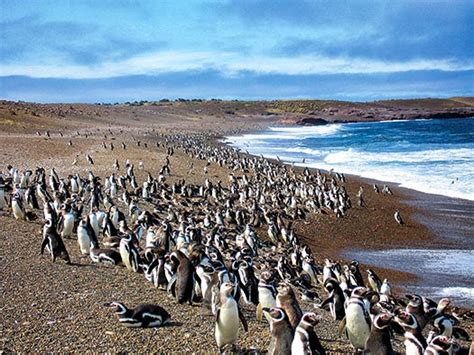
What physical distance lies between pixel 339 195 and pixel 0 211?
43.4ft

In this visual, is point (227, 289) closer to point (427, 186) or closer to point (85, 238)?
point (85, 238)

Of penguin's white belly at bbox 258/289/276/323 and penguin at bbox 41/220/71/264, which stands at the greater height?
penguin at bbox 41/220/71/264

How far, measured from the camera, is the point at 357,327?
758 centimetres

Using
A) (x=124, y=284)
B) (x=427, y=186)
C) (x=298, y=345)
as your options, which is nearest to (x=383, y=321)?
(x=298, y=345)

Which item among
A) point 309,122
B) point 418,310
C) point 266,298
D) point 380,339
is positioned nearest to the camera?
point 380,339

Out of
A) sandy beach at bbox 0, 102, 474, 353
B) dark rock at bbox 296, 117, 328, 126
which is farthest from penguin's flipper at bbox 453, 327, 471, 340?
dark rock at bbox 296, 117, 328, 126

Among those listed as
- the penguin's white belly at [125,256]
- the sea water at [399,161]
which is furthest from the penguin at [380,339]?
the sea water at [399,161]

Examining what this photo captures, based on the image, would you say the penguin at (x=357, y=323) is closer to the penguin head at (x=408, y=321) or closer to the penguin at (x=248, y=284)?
the penguin head at (x=408, y=321)

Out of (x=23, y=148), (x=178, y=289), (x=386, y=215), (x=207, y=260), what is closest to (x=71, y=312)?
(x=178, y=289)

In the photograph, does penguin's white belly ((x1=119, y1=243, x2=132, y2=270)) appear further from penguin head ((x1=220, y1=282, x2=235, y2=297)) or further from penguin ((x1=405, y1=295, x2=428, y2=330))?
penguin ((x1=405, y1=295, x2=428, y2=330))

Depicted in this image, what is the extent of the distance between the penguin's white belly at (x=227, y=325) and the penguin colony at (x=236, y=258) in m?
0.01

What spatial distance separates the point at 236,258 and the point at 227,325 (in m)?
4.40

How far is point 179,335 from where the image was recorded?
7.47 meters

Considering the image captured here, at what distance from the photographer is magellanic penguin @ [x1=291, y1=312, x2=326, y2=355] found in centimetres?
589
